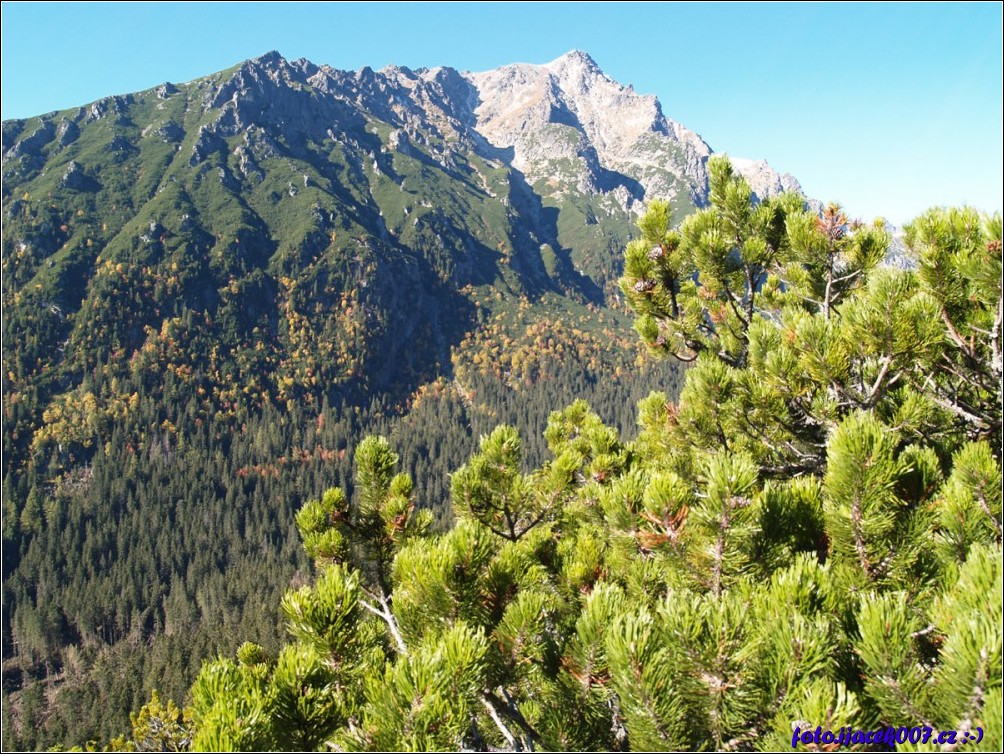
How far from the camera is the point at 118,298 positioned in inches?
6501

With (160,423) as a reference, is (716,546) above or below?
above

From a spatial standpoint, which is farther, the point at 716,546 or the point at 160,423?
the point at 160,423

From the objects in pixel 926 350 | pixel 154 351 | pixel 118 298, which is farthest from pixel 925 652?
pixel 118 298

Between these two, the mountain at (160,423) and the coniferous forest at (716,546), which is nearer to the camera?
the coniferous forest at (716,546)

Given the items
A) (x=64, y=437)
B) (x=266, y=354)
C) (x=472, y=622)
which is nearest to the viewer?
(x=472, y=622)

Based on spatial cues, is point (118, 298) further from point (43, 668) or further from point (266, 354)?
point (43, 668)

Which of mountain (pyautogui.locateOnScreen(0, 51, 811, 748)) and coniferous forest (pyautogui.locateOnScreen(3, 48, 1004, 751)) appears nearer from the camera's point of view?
coniferous forest (pyautogui.locateOnScreen(3, 48, 1004, 751))

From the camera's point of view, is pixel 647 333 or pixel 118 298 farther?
pixel 118 298

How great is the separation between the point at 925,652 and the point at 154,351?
18959 cm

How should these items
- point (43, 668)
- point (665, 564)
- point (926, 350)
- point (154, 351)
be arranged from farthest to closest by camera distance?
point (154, 351)
point (43, 668)
point (926, 350)
point (665, 564)

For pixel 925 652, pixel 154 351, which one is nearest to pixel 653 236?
pixel 925 652

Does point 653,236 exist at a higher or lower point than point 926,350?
higher

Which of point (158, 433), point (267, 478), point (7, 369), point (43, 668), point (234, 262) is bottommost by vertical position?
point (43, 668)

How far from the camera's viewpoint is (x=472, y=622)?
9.68ft
